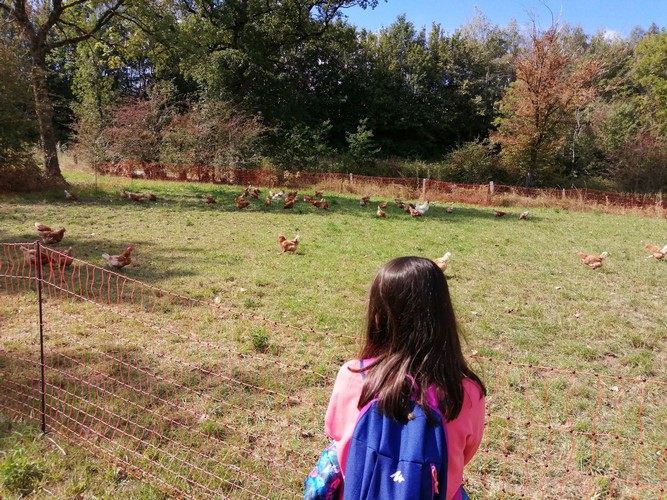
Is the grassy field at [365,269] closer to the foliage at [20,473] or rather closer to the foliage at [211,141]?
the foliage at [20,473]

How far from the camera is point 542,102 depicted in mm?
22281

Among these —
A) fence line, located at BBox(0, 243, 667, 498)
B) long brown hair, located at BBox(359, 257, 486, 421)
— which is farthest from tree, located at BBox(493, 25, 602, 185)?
long brown hair, located at BBox(359, 257, 486, 421)

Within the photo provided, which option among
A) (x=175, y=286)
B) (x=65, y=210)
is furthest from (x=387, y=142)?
(x=175, y=286)

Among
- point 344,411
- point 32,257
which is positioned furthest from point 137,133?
point 344,411

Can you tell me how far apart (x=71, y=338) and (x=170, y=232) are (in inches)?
211

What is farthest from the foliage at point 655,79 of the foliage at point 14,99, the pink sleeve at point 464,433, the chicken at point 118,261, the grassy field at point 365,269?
the pink sleeve at point 464,433

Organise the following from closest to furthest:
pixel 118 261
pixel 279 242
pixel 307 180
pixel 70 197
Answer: pixel 118 261 → pixel 279 242 → pixel 70 197 → pixel 307 180

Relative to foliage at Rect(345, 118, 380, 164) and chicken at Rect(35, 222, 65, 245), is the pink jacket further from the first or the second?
foliage at Rect(345, 118, 380, 164)

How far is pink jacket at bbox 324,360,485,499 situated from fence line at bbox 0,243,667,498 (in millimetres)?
1232

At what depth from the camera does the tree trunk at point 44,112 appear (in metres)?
13.4

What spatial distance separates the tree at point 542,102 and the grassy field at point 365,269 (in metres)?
10.6

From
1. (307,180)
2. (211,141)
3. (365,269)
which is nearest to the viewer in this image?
(365,269)

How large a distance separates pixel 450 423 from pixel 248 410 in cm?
228

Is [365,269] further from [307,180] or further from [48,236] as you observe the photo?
[307,180]
